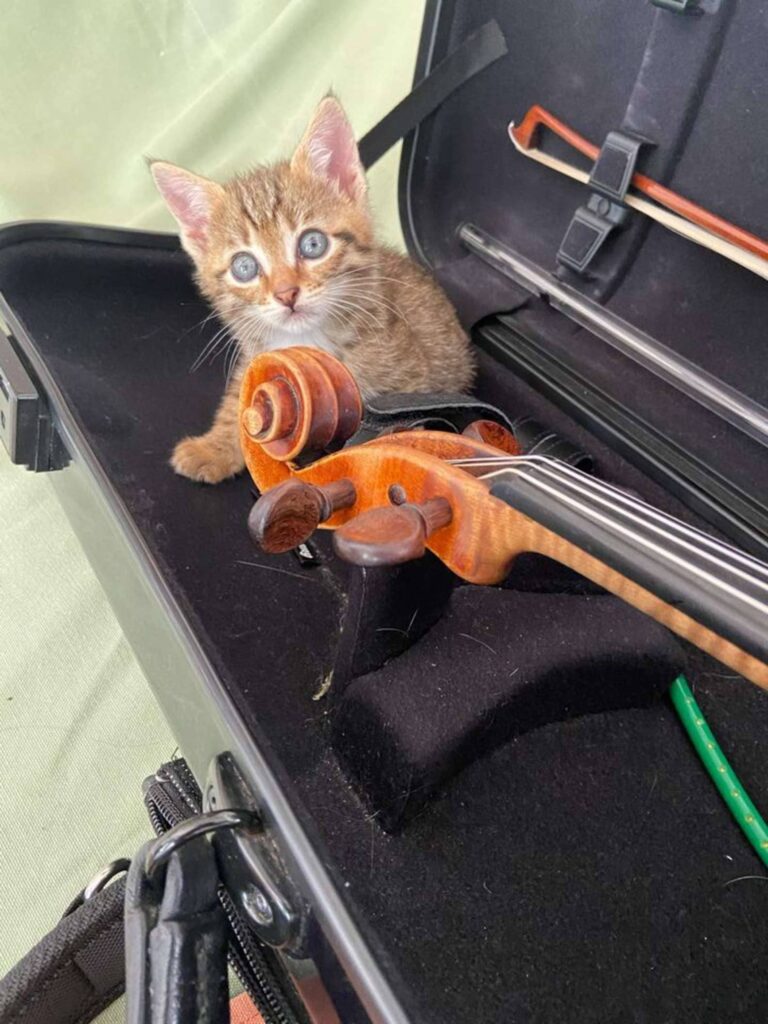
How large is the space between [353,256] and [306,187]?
10 centimetres

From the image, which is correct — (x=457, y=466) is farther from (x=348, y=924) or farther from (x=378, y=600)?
(x=348, y=924)

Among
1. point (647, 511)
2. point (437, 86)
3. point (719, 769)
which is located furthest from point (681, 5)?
point (719, 769)

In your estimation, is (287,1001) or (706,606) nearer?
(706,606)

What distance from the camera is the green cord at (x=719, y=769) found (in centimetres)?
59

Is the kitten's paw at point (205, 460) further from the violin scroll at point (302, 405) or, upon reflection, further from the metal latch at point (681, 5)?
the metal latch at point (681, 5)

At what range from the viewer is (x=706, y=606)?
0.31m

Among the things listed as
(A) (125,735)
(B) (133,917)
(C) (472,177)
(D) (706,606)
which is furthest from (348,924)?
(C) (472,177)

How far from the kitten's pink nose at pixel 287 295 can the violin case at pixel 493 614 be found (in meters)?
0.18

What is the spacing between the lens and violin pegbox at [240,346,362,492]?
540mm

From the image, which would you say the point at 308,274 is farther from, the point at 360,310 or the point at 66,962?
the point at 66,962

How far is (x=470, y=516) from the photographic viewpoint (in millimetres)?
428

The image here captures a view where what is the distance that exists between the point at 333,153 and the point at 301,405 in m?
0.49

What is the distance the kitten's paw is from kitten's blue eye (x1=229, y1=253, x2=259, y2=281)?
19cm

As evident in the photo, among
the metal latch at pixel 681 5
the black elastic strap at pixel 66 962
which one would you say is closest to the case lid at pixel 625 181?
the metal latch at pixel 681 5
